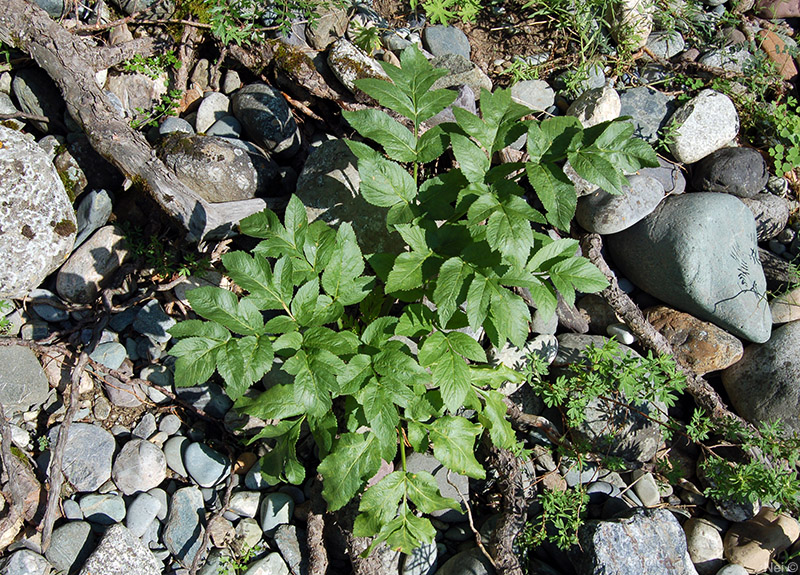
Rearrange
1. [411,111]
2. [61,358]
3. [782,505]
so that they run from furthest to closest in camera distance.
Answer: [61,358] → [782,505] → [411,111]

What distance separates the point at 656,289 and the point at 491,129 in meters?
1.81

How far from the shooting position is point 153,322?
3.68 m

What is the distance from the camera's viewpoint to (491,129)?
9.50ft

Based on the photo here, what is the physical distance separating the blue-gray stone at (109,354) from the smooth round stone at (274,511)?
3.93ft

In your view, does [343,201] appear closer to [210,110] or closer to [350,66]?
[350,66]

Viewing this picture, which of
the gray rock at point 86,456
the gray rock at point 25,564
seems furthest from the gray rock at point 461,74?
the gray rock at point 25,564

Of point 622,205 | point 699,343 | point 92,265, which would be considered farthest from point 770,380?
point 92,265

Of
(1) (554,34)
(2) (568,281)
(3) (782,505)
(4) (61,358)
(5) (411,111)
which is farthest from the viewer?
(1) (554,34)

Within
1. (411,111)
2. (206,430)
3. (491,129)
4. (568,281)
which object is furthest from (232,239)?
(568,281)

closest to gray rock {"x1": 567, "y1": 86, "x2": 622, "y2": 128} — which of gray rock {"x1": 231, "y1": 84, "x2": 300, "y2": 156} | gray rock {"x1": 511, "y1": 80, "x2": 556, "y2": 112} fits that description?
gray rock {"x1": 511, "y1": 80, "x2": 556, "y2": 112}

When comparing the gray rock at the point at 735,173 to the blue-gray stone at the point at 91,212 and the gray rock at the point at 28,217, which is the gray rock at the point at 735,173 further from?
the gray rock at the point at 28,217

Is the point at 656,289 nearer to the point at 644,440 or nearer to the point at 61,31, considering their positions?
the point at 644,440

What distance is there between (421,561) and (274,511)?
0.85 metres

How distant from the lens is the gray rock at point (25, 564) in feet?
9.57
